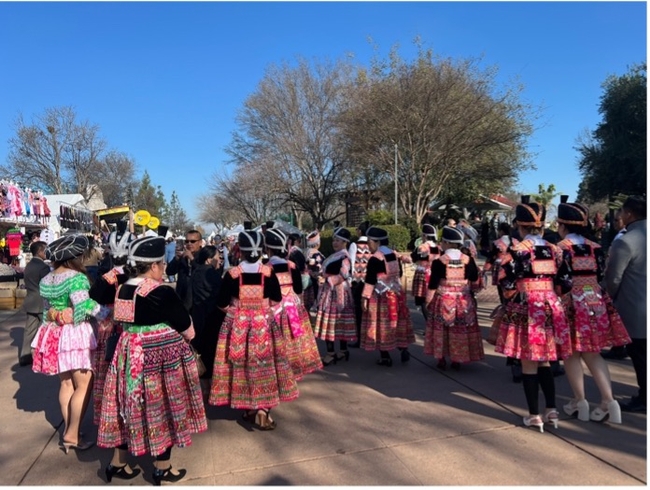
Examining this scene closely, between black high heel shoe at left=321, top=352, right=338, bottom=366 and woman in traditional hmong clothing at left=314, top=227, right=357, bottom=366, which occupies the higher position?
woman in traditional hmong clothing at left=314, top=227, right=357, bottom=366

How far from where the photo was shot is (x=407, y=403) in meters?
4.80

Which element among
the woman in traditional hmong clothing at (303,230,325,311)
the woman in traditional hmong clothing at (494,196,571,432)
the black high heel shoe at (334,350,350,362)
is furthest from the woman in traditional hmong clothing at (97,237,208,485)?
the woman in traditional hmong clothing at (303,230,325,311)

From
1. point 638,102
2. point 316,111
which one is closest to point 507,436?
point 638,102

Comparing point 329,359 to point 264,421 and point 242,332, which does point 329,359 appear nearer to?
point 264,421

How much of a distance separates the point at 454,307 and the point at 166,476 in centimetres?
341

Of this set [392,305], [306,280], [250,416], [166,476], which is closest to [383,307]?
[392,305]

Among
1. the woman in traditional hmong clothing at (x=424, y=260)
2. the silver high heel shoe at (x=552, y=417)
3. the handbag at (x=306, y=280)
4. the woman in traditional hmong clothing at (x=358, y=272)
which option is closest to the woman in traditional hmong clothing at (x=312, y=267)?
the handbag at (x=306, y=280)

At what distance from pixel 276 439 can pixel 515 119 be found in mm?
21626

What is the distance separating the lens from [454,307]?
548 centimetres

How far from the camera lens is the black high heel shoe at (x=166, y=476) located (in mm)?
3326

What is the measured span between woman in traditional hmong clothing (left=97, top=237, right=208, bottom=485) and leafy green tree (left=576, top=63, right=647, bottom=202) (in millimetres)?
24306

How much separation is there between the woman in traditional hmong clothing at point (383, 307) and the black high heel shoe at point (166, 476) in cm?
314

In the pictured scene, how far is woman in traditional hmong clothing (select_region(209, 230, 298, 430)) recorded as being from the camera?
4.15 m

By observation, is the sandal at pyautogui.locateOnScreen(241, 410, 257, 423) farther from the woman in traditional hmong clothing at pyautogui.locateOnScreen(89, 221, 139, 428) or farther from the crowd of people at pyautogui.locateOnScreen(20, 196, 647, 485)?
the woman in traditional hmong clothing at pyautogui.locateOnScreen(89, 221, 139, 428)
